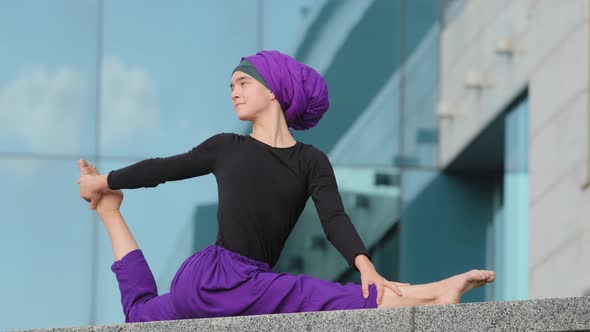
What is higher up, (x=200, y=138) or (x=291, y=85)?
(x=200, y=138)

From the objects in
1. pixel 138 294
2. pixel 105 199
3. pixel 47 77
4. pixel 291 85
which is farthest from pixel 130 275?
pixel 47 77

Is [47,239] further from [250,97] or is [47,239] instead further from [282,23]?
[250,97]

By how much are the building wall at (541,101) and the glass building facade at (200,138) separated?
0.19 metres

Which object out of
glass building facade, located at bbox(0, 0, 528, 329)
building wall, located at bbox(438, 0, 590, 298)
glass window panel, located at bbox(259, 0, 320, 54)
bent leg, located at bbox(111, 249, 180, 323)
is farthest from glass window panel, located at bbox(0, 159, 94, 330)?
bent leg, located at bbox(111, 249, 180, 323)

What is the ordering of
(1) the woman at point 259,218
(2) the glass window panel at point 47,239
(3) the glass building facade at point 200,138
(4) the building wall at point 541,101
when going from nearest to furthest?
(1) the woman at point 259,218
(4) the building wall at point 541,101
(2) the glass window panel at point 47,239
(3) the glass building facade at point 200,138

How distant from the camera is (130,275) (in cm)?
612

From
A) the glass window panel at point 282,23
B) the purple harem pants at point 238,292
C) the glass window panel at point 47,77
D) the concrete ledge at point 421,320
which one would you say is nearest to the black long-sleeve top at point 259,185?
the purple harem pants at point 238,292

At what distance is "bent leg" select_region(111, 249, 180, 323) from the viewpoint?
5.87m

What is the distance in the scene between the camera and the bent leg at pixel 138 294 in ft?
19.2

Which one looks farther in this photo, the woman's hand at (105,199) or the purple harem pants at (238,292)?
the woman's hand at (105,199)

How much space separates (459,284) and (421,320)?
433mm

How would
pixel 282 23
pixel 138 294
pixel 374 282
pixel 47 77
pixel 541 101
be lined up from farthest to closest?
pixel 282 23 < pixel 47 77 < pixel 541 101 < pixel 138 294 < pixel 374 282

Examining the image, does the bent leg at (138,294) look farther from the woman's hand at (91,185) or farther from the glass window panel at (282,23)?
the glass window panel at (282,23)

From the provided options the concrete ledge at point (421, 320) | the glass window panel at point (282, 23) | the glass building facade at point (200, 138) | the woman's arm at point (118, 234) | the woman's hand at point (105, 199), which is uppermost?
the glass window panel at point (282, 23)
